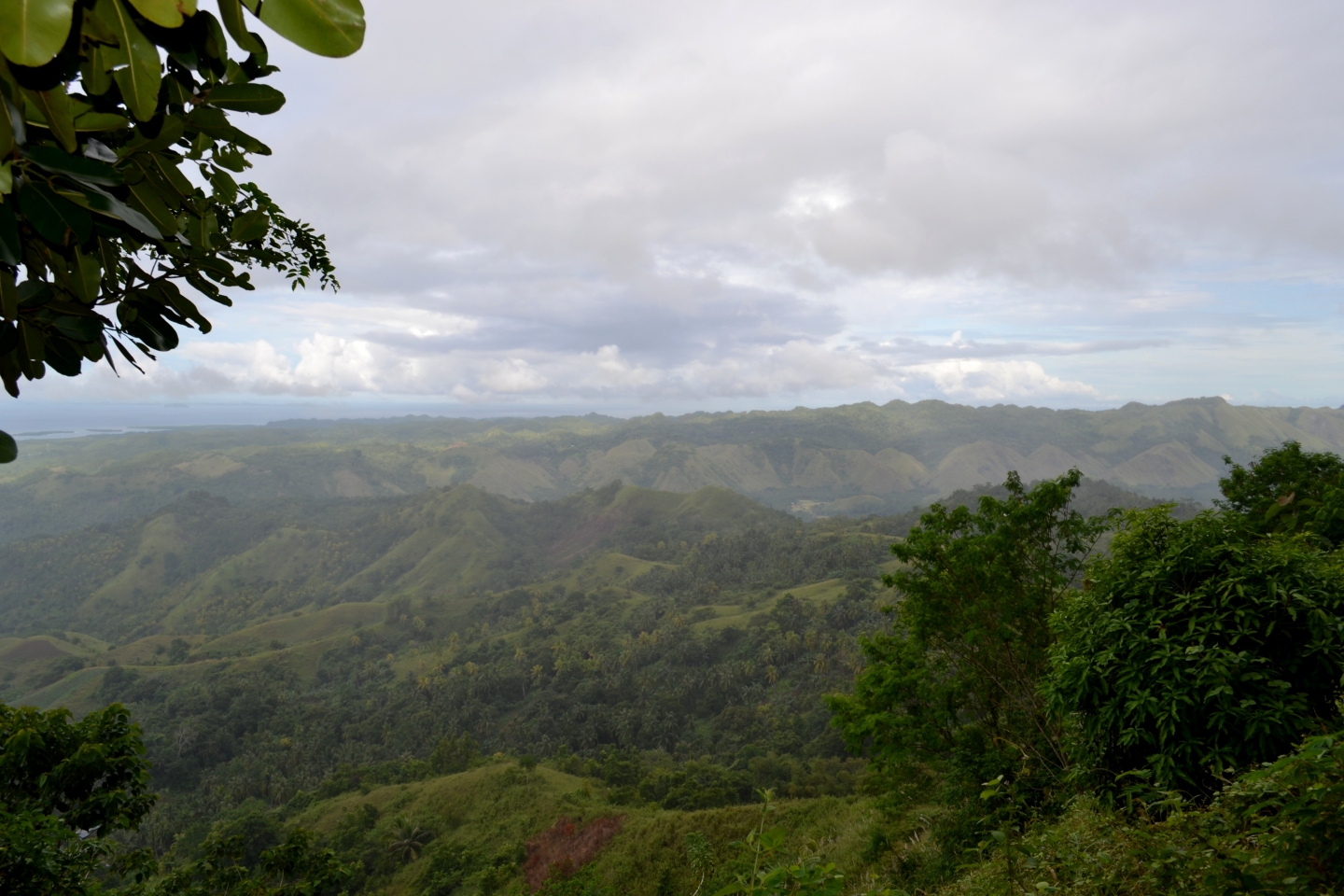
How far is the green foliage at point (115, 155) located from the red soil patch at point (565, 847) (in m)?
30.5

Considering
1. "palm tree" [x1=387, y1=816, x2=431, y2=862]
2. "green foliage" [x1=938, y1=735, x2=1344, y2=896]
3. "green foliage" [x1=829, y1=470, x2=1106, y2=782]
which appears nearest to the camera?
"green foliage" [x1=938, y1=735, x2=1344, y2=896]

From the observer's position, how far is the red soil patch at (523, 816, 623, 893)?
27.5m

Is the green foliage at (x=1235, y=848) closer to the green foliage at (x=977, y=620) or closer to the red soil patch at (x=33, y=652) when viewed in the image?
the green foliage at (x=977, y=620)

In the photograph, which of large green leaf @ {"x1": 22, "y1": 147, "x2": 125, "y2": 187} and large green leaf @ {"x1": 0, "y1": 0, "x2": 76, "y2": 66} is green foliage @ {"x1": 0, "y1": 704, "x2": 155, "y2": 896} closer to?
large green leaf @ {"x1": 22, "y1": 147, "x2": 125, "y2": 187}

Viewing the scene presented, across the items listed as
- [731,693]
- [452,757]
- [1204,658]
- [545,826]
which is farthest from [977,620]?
[731,693]

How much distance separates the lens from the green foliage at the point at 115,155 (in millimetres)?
737

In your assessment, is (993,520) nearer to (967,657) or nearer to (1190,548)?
(967,657)

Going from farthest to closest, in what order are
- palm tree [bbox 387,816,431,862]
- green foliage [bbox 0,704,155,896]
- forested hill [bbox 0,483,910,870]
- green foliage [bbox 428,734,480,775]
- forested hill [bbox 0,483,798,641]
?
forested hill [bbox 0,483,798,641], forested hill [bbox 0,483,910,870], green foliage [bbox 428,734,480,775], palm tree [bbox 387,816,431,862], green foliage [bbox 0,704,155,896]

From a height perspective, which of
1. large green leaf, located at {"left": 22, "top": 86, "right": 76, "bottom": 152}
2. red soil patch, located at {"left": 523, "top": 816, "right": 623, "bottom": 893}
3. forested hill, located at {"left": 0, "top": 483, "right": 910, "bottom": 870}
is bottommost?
forested hill, located at {"left": 0, "top": 483, "right": 910, "bottom": 870}

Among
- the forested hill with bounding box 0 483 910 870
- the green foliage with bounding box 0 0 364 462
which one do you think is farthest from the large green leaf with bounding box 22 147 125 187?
the forested hill with bounding box 0 483 910 870

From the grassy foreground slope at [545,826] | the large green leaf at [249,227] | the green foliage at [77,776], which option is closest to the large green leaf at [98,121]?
the large green leaf at [249,227]

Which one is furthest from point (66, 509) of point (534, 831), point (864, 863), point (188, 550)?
point (864, 863)

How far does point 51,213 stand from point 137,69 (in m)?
0.31

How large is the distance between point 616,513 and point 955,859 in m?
147
